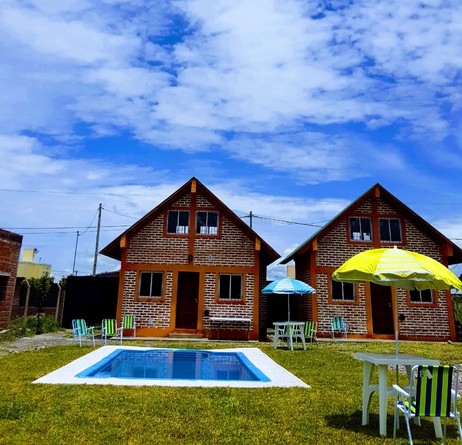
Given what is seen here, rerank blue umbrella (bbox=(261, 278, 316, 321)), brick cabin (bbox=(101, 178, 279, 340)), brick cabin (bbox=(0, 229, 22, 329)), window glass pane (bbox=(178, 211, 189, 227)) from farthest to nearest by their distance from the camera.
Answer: window glass pane (bbox=(178, 211, 189, 227)) → brick cabin (bbox=(101, 178, 279, 340)) → brick cabin (bbox=(0, 229, 22, 329)) → blue umbrella (bbox=(261, 278, 316, 321))

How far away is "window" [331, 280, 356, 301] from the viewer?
724 inches

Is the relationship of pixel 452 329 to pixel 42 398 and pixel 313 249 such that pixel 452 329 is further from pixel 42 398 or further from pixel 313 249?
pixel 42 398

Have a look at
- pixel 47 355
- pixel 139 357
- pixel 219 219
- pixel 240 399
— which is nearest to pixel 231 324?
pixel 219 219

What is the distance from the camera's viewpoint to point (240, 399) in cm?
677

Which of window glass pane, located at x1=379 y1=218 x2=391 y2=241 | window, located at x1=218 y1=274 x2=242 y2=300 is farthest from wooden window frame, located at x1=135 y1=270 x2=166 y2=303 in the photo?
window glass pane, located at x1=379 y1=218 x2=391 y2=241

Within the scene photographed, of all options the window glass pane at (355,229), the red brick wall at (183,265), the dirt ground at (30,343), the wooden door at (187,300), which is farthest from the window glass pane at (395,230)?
the dirt ground at (30,343)

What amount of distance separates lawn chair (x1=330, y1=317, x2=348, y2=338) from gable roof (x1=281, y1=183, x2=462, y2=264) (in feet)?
10.7

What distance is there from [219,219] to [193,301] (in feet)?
12.6

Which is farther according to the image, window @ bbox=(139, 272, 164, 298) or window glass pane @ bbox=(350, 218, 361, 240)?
window glass pane @ bbox=(350, 218, 361, 240)

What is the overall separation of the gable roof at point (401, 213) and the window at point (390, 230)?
57 cm

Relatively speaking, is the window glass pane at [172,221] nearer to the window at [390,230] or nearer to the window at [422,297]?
the window at [390,230]

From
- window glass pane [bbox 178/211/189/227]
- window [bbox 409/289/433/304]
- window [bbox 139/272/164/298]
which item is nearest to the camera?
window [bbox 139/272/164/298]

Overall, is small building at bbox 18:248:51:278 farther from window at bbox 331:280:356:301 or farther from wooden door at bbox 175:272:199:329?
window at bbox 331:280:356:301

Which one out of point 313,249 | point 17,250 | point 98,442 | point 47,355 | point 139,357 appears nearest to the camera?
point 98,442
